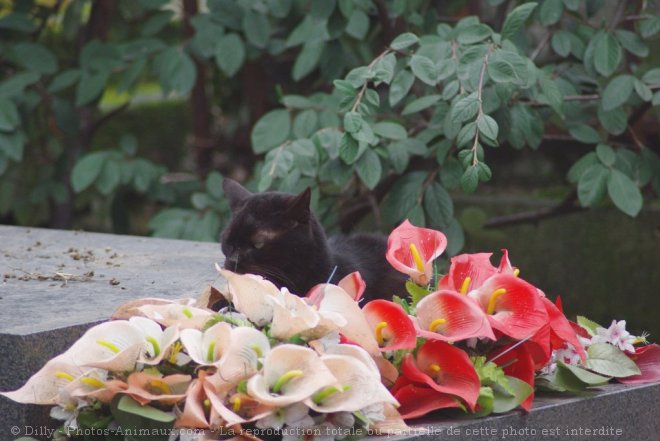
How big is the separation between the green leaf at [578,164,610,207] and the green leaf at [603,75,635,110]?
22 centimetres

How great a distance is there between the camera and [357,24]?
11.9ft

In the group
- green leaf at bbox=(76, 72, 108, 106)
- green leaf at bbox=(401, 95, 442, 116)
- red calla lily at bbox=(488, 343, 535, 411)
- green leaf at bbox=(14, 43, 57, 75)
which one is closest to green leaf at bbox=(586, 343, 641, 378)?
red calla lily at bbox=(488, 343, 535, 411)

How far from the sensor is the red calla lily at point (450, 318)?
1738mm

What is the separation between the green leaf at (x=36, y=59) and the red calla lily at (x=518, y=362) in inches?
122

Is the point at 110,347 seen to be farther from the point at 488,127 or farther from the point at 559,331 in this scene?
the point at 488,127

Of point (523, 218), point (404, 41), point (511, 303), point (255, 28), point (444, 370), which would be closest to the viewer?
point (444, 370)

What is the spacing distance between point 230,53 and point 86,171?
0.79 meters

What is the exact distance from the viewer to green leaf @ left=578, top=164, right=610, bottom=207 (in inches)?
127

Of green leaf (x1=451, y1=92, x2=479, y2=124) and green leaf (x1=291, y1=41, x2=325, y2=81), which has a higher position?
green leaf (x1=451, y1=92, x2=479, y2=124)

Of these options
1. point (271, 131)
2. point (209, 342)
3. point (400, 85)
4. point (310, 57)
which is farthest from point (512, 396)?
point (310, 57)

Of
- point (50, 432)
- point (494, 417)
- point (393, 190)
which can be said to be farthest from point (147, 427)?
point (393, 190)

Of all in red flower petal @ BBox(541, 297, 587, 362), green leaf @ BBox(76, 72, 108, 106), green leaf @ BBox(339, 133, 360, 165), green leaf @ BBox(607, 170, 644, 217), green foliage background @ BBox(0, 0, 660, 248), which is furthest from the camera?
green leaf @ BBox(76, 72, 108, 106)

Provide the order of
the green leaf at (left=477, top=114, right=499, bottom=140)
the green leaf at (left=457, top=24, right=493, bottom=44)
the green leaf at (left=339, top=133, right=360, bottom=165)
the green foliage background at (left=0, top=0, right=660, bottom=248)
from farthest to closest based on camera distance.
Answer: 1. the green foliage background at (left=0, top=0, right=660, bottom=248)
2. the green leaf at (left=457, top=24, right=493, bottom=44)
3. the green leaf at (left=339, top=133, right=360, bottom=165)
4. the green leaf at (left=477, top=114, right=499, bottom=140)

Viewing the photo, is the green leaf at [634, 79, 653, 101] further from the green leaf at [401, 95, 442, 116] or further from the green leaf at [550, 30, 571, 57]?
the green leaf at [401, 95, 442, 116]
